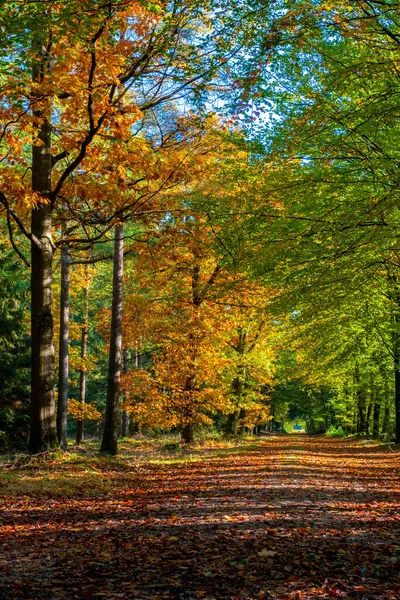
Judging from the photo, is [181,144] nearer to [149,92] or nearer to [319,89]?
[149,92]

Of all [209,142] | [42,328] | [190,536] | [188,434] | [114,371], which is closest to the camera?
[190,536]

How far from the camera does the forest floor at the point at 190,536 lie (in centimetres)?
383

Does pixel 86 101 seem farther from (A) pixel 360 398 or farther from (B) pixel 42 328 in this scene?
(A) pixel 360 398

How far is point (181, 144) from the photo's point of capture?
1055 cm

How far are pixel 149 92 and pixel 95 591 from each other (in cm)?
929

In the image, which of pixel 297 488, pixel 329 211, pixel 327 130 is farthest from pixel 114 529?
pixel 327 130

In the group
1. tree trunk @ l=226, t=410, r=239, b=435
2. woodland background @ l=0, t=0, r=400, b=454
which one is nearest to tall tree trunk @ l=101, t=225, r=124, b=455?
woodland background @ l=0, t=0, r=400, b=454

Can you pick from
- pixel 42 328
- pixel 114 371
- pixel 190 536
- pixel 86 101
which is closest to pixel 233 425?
pixel 114 371

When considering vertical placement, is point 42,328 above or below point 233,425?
above

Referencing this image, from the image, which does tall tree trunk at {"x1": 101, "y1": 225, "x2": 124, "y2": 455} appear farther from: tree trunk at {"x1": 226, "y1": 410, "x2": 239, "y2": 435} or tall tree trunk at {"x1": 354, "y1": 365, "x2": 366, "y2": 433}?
tall tree trunk at {"x1": 354, "y1": 365, "x2": 366, "y2": 433}

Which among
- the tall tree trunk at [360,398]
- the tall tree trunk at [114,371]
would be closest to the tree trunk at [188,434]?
the tall tree trunk at [114,371]

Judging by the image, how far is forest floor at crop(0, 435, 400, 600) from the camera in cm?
383

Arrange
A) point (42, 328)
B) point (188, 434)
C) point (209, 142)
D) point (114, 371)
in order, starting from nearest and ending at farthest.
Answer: point (42, 328) < point (209, 142) < point (114, 371) < point (188, 434)

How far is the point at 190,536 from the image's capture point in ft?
17.6
